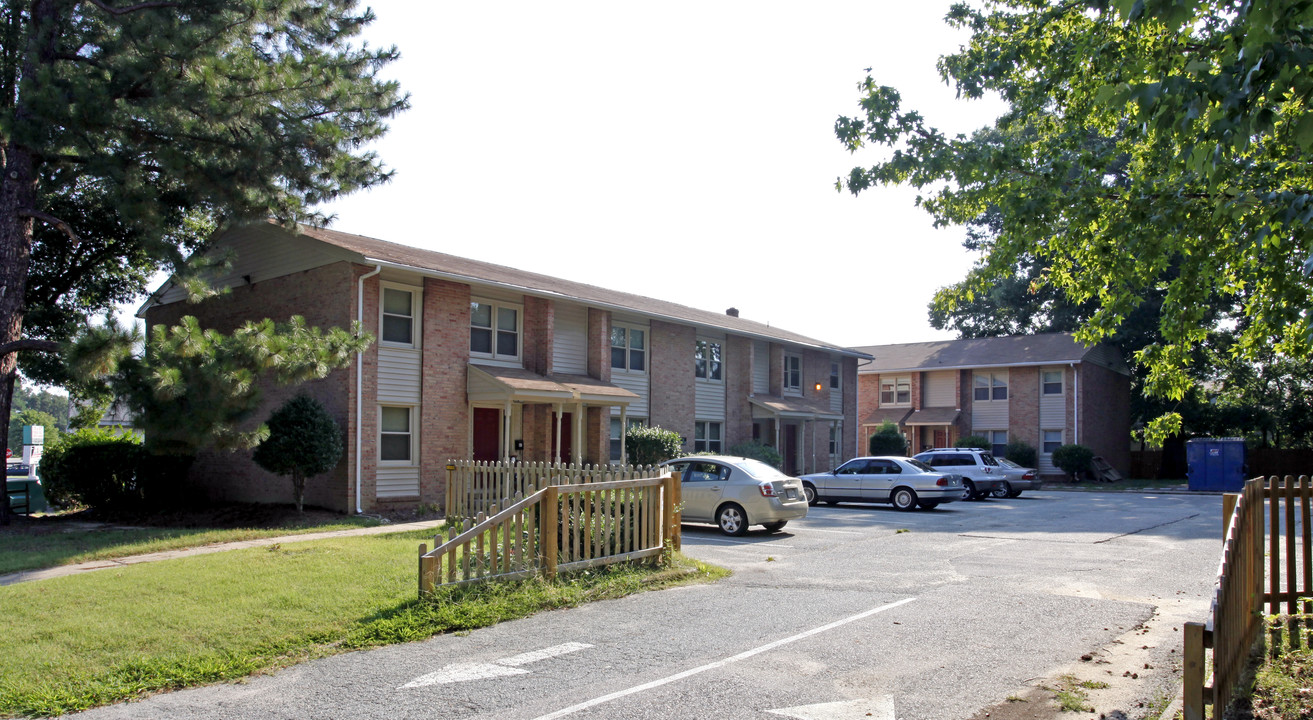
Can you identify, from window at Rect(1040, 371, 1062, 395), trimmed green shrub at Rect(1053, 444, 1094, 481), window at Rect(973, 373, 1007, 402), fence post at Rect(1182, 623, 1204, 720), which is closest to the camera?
fence post at Rect(1182, 623, 1204, 720)

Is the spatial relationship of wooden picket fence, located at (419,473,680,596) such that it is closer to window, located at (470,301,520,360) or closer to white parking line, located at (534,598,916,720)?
white parking line, located at (534,598,916,720)

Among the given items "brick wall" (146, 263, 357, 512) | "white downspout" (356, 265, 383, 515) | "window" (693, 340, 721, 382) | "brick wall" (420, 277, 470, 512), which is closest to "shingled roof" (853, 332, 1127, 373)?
"window" (693, 340, 721, 382)

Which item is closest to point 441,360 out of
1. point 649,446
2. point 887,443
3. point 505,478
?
point 649,446

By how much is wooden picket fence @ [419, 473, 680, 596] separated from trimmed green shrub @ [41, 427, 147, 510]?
38.3 ft

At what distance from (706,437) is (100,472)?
17.2m

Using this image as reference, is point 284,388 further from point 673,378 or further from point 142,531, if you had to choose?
point 673,378

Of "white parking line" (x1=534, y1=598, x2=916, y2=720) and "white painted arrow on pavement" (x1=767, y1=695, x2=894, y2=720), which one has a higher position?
"white painted arrow on pavement" (x1=767, y1=695, x2=894, y2=720)

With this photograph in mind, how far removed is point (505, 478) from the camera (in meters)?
14.1

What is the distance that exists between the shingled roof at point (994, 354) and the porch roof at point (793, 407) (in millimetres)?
→ 8187

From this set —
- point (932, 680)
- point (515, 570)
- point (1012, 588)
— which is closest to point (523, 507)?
point (515, 570)

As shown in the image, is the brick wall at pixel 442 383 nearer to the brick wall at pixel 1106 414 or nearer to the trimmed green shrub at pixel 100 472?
the trimmed green shrub at pixel 100 472

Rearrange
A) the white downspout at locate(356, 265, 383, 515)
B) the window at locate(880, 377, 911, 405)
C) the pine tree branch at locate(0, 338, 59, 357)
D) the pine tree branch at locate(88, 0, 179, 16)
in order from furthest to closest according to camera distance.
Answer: the window at locate(880, 377, 911, 405) → the white downspout at locate(356, 265, 383, 515) → the pine tree branch at locate(0, 338, 59, 357) → the pine tree branch at locate(88, 0, 179, 16)

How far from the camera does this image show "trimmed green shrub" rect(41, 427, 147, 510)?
19828mm

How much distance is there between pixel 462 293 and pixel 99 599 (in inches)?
522
